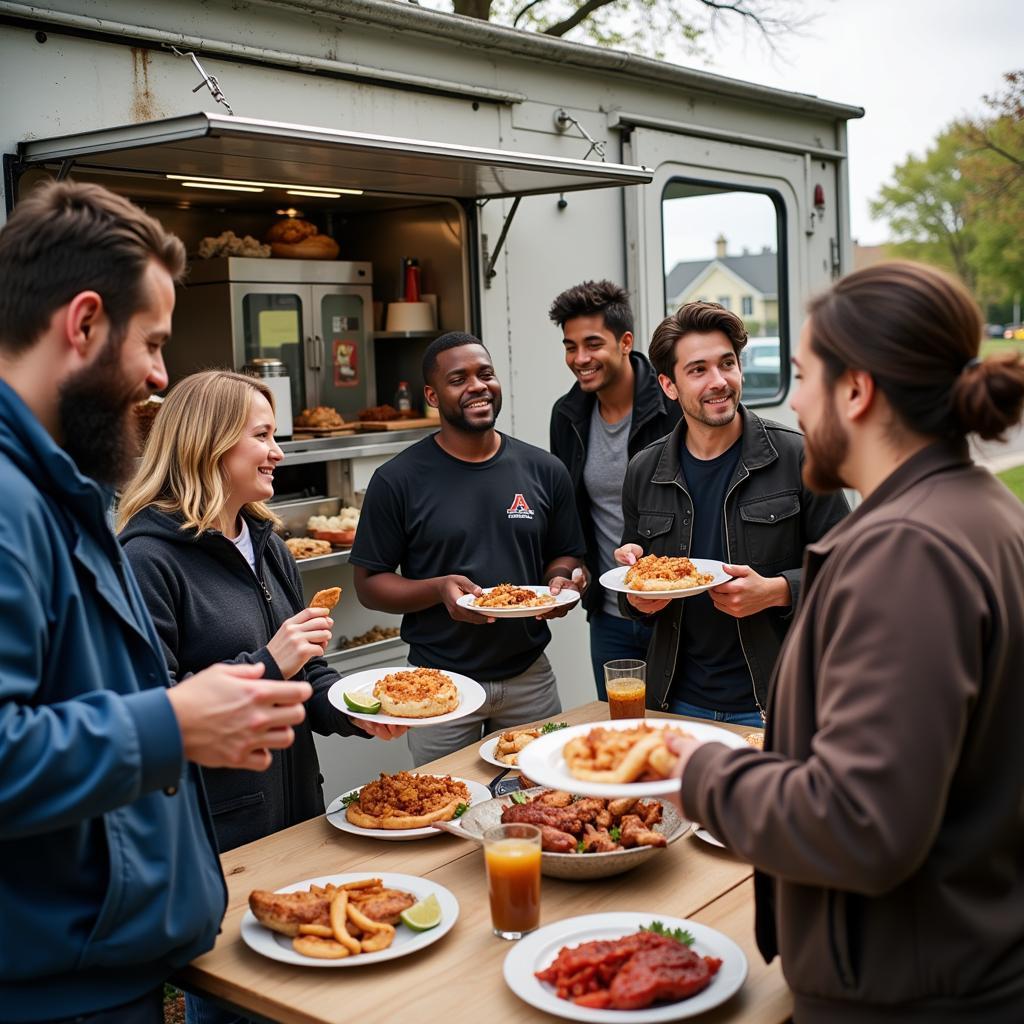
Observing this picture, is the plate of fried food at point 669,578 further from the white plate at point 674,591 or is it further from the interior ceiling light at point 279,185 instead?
the interior ceiling light at point 279,185

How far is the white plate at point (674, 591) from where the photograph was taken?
11.3 feet

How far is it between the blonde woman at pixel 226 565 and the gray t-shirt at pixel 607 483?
1.84 metres

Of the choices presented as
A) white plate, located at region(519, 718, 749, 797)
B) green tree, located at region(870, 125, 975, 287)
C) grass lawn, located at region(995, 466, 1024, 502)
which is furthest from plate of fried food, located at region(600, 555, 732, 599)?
green tree, located at region(870, 125, 975, 287)

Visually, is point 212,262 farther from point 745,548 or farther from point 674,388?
point 745,548

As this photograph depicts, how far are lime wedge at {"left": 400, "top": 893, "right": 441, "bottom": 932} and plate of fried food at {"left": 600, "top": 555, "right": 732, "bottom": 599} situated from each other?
1.38 m

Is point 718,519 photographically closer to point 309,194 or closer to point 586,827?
point 586,827

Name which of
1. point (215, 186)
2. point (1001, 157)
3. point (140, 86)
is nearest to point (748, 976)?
point (140, 86)

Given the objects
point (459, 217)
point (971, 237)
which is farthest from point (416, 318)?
point (971, 237)

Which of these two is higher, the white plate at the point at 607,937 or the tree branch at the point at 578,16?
the tree branch at the point at 578,16

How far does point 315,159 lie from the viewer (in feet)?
14.1

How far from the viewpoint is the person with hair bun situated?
5.24 ft

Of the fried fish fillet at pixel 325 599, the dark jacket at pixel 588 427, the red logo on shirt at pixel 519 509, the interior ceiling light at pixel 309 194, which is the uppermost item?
the interior ceiling light at pixel 309 194

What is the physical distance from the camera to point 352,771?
17.1ft

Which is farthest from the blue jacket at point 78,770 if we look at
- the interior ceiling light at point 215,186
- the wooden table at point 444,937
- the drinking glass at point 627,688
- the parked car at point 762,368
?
the parked car at point 762,368
